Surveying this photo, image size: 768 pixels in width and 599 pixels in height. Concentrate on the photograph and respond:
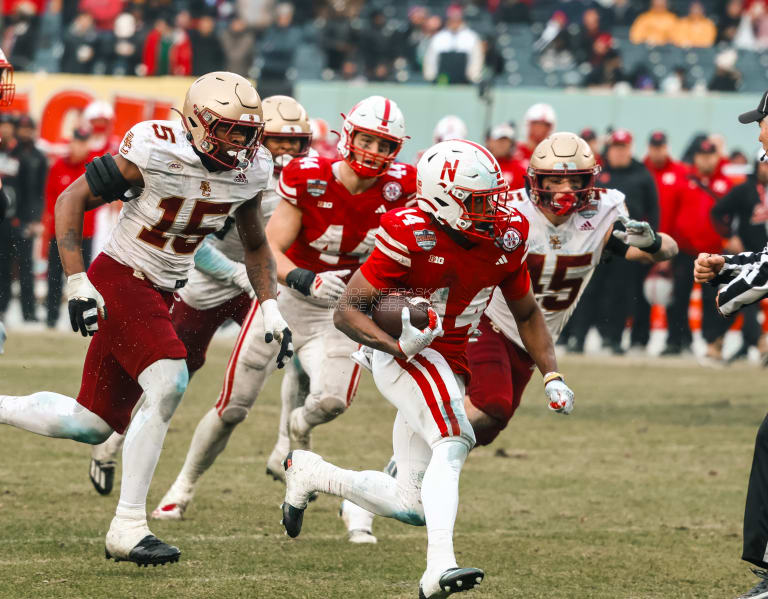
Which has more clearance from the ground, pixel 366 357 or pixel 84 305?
pixel 84 305

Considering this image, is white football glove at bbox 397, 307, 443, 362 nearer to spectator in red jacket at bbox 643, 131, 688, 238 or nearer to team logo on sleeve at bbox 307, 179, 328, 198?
team logo on sleeve at bbox 307, 179, 328, 198

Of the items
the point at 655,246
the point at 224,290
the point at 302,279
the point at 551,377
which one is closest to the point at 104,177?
the point at 302,279

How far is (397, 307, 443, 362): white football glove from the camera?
4.35 metres

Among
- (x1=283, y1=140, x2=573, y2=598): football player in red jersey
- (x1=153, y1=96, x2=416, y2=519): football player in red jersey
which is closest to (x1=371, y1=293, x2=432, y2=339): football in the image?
(x1=283, y1=140, x2=573, y2=598): football player in red jersey

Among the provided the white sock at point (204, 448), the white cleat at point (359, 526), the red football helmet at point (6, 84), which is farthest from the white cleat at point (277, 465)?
the red football helmet at point (6, 84)

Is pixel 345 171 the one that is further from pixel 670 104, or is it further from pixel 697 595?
pixel 670 104

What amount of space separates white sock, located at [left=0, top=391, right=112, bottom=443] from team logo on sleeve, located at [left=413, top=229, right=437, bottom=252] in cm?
142

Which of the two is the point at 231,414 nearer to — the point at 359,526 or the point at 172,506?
the point at 172,506

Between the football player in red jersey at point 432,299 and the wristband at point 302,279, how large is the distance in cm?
94

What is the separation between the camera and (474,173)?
14.9ft

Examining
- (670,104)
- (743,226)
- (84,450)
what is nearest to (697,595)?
(84,450)

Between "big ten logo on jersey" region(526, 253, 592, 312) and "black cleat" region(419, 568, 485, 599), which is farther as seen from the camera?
"big ten logo on jersey" region(526, 253, 592, 312)

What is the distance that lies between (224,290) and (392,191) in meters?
1.01

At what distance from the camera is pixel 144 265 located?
199 inches
